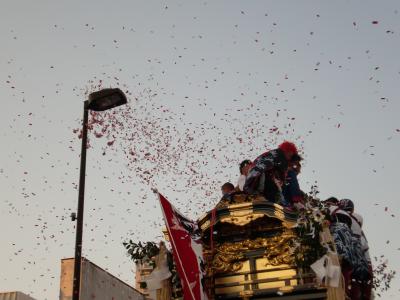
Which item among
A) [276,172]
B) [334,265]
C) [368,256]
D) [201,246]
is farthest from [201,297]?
[368,256]

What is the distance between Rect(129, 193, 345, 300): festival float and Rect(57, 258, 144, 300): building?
12457mm

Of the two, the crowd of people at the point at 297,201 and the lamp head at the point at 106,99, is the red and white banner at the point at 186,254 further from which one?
the lamp head at the point at 106,99

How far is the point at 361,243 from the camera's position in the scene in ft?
30.5

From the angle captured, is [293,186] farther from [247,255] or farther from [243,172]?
[247,255]

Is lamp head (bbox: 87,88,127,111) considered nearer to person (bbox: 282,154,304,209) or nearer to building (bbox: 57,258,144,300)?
person (bbox: 282,154,304,209)

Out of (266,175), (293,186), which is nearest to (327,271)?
(266,175)

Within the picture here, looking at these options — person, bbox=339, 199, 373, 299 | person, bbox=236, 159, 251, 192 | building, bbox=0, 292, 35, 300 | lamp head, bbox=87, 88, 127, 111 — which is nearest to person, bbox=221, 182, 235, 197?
person, bbox=236, 159, 251, 192

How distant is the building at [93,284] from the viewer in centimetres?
2065

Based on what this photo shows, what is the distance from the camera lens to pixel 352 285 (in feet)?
28.5

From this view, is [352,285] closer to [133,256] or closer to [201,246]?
[201,246]

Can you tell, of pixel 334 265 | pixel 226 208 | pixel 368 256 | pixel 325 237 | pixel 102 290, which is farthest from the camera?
pixel 102 290

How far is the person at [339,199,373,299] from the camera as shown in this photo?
28.8ft

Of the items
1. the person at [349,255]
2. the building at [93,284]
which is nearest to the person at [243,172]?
the person at [349,255]

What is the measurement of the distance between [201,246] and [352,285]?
2.77 metres
